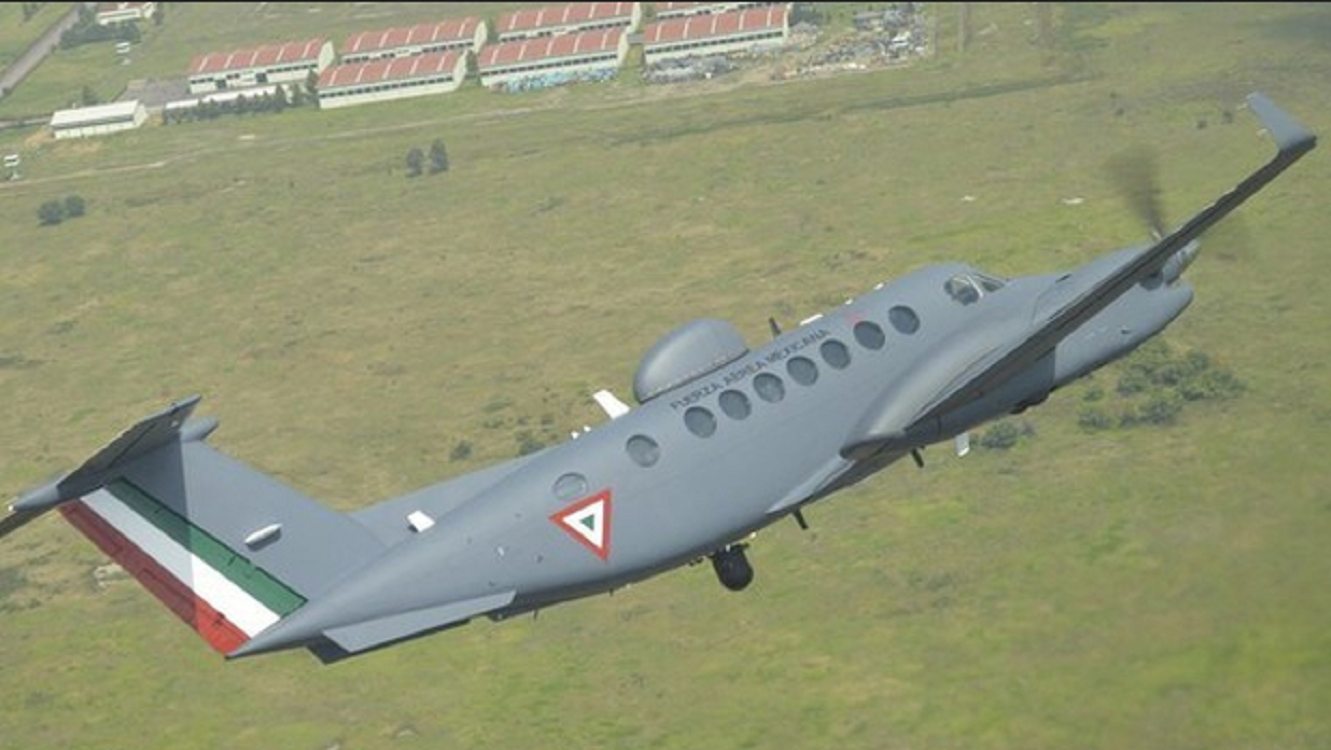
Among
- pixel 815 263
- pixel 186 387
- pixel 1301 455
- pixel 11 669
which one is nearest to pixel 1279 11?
pixel 815 263

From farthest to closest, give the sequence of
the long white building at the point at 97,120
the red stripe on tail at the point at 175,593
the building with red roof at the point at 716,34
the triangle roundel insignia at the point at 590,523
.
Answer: the building with red roof at the point at 716,34, the long white building at the point at 97,120, the triangle roundel insignia at the point at 590,523, the red stripe on tail at the point at 175,593

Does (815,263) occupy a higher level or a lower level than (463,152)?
lower

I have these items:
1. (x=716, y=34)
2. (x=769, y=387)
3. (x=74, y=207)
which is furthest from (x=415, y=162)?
(x=769, y=387)

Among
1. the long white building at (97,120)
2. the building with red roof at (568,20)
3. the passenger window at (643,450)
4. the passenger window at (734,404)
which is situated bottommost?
the passenger window at (643,450)

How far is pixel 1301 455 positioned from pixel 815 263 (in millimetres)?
40369

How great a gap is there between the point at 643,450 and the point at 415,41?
139 metres

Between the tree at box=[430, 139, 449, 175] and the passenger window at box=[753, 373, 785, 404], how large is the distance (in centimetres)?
10344

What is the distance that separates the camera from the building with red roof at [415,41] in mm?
174875

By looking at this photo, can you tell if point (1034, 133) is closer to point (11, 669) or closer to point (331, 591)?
point (11, 669)

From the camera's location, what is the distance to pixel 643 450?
42.8 metres

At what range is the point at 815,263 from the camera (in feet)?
381

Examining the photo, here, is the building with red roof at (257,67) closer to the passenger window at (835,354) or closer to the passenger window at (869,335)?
the passenger window at (869,335)

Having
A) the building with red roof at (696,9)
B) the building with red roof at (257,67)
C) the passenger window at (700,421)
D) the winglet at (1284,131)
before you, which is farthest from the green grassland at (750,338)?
the winglet at (1284,131)

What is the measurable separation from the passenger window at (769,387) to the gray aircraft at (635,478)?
5 centimetres
